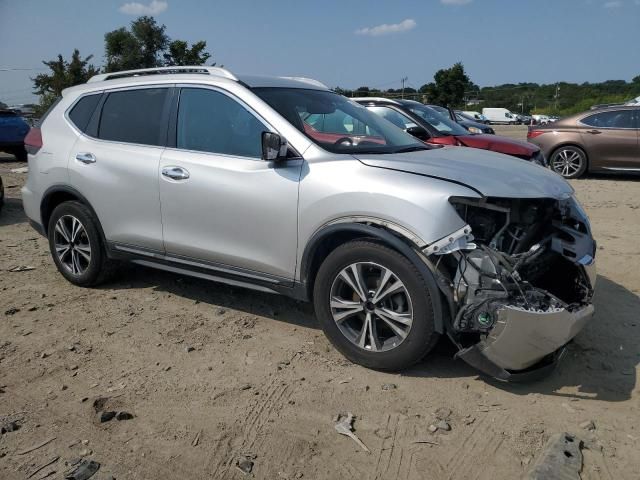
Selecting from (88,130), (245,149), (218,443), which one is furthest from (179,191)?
(218,443)

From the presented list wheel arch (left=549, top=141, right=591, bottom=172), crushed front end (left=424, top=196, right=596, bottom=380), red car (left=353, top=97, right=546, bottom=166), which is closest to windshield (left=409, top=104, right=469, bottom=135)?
red car (left=353, top=97, right=546, bottom=166)

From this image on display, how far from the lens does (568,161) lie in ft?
38.8

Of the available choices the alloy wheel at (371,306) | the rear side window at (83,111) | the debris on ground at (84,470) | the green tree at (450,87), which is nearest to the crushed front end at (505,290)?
the alloy wheel at (371,306)

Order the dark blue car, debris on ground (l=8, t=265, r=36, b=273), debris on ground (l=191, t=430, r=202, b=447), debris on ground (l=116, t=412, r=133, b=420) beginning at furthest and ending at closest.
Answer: the dark blue car → debris on ground (l=8, t=265, r=36, b=273) → debris on ground (l=116, t=412, r=133, b=420) → debris on ground (l=191, t=430, r=202, b=447)

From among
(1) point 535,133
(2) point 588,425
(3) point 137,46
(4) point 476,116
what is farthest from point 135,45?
(2) point 588,425

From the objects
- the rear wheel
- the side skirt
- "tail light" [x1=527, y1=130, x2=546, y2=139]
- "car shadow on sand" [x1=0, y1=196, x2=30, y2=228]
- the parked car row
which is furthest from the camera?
the rear wheel

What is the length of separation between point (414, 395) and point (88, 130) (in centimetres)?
354

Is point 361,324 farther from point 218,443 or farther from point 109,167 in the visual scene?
point 109,167

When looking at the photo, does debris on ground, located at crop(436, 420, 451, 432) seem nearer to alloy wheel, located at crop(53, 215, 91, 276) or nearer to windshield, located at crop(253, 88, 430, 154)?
windshield, located at crop(253, 88, 430, 154)

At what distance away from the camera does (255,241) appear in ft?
12.7

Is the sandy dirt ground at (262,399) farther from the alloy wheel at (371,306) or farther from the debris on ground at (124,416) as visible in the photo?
the alloy wheel at (371,306)

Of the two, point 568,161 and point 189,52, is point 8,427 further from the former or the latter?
point 189,52

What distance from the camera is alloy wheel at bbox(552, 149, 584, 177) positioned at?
1172cm

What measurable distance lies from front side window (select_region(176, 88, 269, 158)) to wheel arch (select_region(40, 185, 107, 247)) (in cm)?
115
